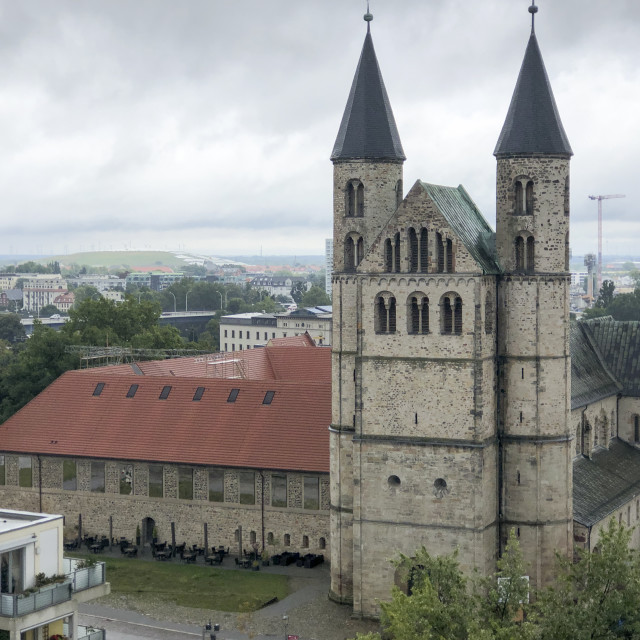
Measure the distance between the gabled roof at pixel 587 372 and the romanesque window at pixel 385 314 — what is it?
1699 cm

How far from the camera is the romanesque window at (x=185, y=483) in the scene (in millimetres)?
78812

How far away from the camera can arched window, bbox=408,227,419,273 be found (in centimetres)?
6378

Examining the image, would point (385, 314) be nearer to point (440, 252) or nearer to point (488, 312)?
point (440, 252)

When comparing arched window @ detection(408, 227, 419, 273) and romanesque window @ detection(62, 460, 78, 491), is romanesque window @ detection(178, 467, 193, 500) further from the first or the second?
arched window @ detection(408, 227, 419, 273)

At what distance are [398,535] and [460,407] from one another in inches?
273

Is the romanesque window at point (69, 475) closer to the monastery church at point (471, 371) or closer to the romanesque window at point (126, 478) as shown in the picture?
the romanesque window at point (126, 478)

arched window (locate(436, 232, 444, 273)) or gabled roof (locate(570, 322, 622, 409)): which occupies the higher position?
arched window (locate(436, 232, 444, 273))

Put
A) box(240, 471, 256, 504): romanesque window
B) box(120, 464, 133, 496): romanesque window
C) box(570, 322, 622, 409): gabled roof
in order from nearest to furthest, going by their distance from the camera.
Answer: box(240, 471, 256, 504): romanesque window, box(570, 322, 622, 409): gabled roof, box(120, 464, 133, 496): romanesque window

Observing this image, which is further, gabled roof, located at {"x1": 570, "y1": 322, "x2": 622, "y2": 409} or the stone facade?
gabled roof, located at {"x1": 570, "y1": 322, "x2": 622, "y2": 409}

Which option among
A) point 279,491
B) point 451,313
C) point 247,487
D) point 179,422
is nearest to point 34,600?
point 451,313

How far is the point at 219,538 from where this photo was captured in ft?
256

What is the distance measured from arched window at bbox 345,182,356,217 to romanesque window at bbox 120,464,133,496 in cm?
2250

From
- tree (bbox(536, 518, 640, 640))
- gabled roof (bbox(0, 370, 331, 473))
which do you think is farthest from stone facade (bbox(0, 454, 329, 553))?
tree (bbox(536, 518, 640, 640))

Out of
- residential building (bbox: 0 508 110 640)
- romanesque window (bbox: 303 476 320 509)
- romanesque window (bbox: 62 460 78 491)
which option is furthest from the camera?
romanesque window (bbox: 62 460 78 491)
